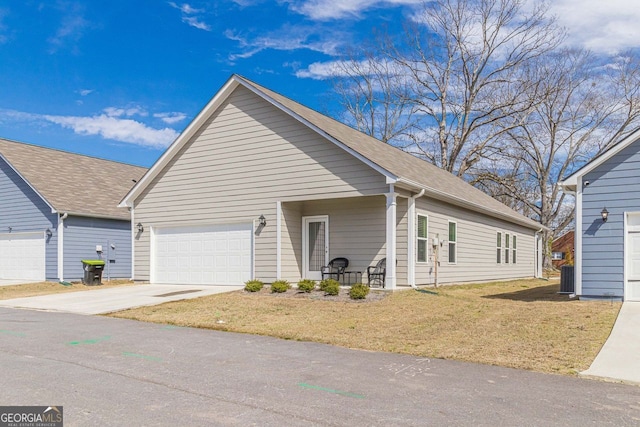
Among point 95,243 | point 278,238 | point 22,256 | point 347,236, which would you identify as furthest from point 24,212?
point 347,236

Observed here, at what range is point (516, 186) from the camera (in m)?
38.2

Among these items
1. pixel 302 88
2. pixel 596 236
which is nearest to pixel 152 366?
pixel 596 236

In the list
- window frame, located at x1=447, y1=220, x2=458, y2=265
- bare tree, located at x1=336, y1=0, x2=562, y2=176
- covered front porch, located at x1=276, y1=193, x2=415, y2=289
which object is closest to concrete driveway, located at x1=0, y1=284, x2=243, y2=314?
covered front porch, located at x1=276, y1=193, x2=415, y2=289

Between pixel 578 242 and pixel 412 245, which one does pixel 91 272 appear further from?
pixel 578 242

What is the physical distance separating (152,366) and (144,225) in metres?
12.8

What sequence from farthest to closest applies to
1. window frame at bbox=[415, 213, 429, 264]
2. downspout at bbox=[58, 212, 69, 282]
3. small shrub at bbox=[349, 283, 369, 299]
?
downspout at bbox=[58, 212, 69, 282], window frame at bbox=[415, 213, 429, 264], small shrub at bbox=[349, 283, 369, 299]

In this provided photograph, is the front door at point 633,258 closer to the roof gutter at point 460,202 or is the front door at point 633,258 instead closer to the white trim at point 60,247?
the roof gutter at point 460,202

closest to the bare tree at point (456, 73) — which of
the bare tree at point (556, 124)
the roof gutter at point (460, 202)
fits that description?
the bare tree at point (556, 124)

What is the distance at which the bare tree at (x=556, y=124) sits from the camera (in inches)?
1289

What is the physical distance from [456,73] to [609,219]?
2221 centimetres

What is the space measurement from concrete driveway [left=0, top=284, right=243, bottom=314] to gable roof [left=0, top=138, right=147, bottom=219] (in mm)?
6120

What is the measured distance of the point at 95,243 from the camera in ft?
73.5

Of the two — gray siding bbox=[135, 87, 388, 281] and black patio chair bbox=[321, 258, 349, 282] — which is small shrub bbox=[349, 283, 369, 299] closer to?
black patio chair bbox=[321, 258, 349, 282]

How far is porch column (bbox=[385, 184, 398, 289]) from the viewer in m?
14.2
